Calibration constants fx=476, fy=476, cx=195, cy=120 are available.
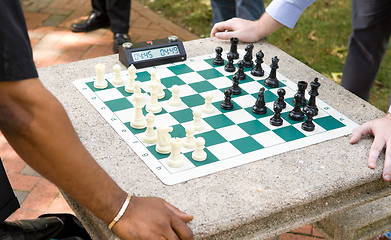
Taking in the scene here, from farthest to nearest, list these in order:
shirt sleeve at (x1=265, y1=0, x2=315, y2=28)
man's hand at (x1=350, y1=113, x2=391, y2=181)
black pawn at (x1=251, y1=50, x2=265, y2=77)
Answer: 1. shirt sleeve at (x1=265, y1=0, x2=315, y2=28)
2. black pawn at (x1=251, y1=50, x2=265, y2=77)
3. man's hand at (x1=350, y1=113, x2=391, y2=181)

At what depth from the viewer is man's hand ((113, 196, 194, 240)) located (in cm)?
135

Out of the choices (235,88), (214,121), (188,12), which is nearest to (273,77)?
(235,88)

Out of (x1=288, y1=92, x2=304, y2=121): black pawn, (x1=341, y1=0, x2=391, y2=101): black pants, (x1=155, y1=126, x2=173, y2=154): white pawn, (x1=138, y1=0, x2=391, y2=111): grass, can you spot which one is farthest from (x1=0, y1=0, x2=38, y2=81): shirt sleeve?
(x1=138, y1=0, x2=391, y2=111): grass

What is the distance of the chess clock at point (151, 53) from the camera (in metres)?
2.26

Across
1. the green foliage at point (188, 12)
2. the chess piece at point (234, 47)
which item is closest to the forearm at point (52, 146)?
the chess piece at point (234, 47)

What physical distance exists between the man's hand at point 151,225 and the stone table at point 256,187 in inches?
1.7

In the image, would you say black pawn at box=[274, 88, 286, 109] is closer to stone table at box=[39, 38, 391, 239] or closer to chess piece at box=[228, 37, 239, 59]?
stone table at box=[39, 38, 391, 239]

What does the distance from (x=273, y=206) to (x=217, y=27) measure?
137 centimetres

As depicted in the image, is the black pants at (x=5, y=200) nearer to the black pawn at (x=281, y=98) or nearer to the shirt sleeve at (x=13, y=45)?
the shirt sleeve at (x=13, y=45)

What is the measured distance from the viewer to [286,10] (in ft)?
8.16

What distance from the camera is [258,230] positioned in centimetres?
152

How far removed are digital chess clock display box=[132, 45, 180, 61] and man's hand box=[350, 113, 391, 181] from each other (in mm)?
959

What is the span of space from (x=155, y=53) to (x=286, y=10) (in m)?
0.74

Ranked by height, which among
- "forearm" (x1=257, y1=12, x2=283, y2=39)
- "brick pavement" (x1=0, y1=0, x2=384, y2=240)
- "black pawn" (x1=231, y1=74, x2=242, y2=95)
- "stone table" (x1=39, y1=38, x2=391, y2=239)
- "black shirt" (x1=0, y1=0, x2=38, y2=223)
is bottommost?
"brick pavement" (x1=0, y1=0, x2=384, y2=240)
